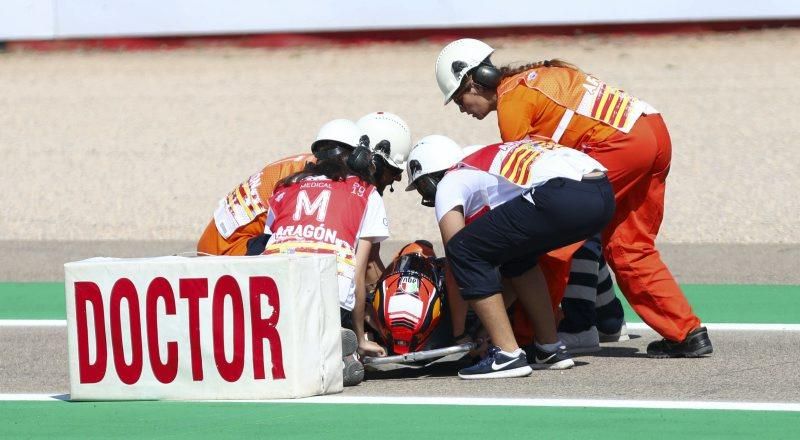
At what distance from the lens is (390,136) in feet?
27.1

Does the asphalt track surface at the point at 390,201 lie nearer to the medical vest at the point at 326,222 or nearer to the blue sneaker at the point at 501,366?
the blue sneaker at the point at 501,366

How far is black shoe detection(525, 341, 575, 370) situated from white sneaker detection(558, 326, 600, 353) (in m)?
0.50

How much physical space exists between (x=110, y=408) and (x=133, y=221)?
725 cm

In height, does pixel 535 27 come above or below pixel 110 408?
above

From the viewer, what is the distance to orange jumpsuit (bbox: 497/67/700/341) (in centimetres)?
770

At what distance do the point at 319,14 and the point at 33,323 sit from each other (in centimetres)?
→ 1032

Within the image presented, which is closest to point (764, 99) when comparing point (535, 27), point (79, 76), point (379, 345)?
point (535, 27)

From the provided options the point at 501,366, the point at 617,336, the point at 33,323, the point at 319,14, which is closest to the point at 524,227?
the point at 501,366

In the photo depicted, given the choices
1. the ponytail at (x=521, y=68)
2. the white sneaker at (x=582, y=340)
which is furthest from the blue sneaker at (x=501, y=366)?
the ponytail at (x=521, y=68)

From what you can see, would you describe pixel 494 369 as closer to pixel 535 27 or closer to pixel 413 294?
pixel 413 294

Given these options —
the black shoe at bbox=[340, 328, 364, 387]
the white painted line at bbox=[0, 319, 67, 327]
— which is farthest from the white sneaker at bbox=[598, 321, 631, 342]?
the white painted line at bbox=[0, 319, 67, 327]

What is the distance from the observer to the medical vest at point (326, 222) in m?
7.39

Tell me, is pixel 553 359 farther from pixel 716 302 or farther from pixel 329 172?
pixel 716 302

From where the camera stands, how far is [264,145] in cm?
1644
